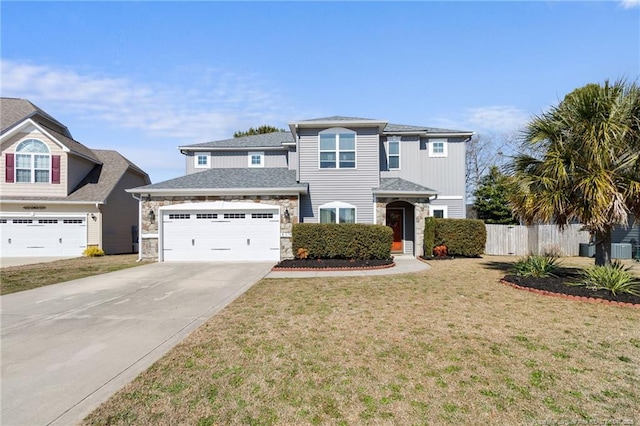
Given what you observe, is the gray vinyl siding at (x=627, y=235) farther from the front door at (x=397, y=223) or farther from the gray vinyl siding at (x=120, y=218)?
the gray vinyl siding at (x=120, y=218)

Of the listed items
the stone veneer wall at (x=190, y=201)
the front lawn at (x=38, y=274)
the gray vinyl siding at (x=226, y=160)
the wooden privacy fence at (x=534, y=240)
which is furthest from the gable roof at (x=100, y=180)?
the wooden privacy fence at (x=534, y=240)

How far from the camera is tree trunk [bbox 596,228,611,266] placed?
29.0 feet

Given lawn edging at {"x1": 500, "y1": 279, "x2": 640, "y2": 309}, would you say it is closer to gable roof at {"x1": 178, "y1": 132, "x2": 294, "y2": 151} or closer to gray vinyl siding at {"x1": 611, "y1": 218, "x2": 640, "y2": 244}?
gable roof at {"x1": 178, "y1": 132, "x2": 294, "y2": 151}

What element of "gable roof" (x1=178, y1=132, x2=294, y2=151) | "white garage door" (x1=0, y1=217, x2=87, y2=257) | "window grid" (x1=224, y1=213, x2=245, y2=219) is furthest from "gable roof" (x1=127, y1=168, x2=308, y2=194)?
"white garage door" (x1=0, y1=217, x2=87, y2=257)

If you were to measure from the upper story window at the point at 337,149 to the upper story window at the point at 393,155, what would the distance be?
9.10 ft

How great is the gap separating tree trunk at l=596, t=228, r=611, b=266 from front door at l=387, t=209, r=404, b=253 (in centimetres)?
888

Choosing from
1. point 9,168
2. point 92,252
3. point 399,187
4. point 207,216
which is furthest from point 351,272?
point 9,168

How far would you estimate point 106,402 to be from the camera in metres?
3.33

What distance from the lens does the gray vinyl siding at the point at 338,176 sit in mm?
15883

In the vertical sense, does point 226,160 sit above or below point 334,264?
A: above

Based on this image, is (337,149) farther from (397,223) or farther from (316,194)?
(397,223)

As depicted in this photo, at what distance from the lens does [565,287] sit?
8.06 m

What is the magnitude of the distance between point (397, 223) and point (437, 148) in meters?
4.74

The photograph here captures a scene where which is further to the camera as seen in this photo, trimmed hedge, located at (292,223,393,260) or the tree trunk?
trimmed hedge, located at (292,223,393,260)
